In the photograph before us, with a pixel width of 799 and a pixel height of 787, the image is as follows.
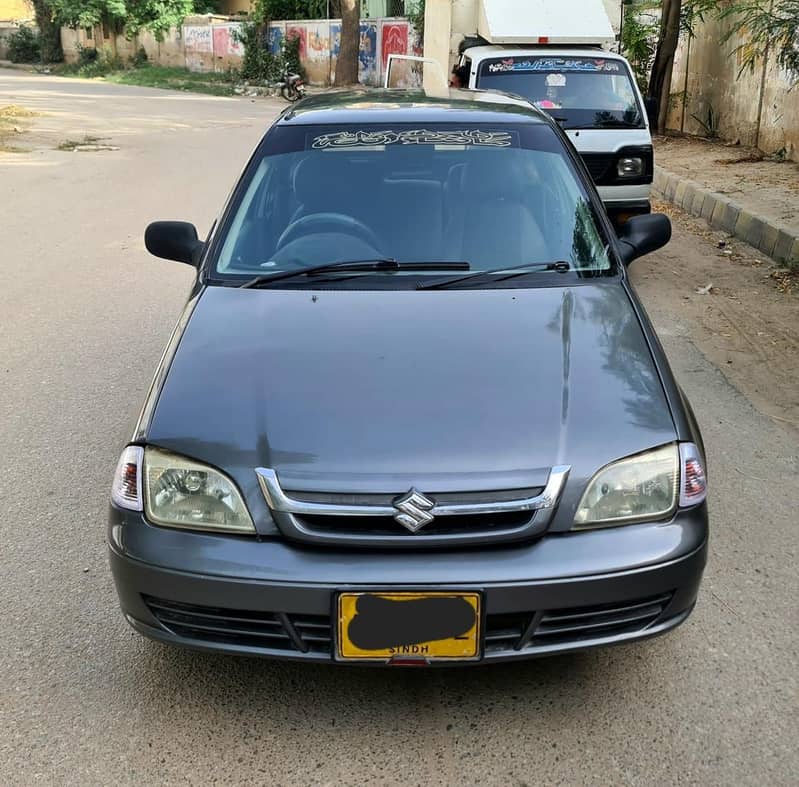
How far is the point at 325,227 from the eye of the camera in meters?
3.67

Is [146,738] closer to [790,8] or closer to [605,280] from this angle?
[605,280]

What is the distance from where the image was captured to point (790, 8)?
25.6 ft

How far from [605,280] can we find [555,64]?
6.74 metres

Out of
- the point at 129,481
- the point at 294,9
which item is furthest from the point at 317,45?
the point at 129,481

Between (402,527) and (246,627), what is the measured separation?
19.4 inches

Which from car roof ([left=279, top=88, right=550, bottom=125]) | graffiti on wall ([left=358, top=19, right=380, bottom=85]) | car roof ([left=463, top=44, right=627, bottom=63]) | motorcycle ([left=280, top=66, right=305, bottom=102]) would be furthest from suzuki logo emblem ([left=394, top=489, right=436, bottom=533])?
graffiti on wall ([left=358, top=19, right=380, bottom=85])

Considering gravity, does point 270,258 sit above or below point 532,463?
above

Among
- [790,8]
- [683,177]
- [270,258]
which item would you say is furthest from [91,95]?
[270,258]

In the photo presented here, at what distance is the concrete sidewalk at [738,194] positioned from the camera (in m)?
8.79

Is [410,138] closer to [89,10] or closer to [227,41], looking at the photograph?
[227,41]

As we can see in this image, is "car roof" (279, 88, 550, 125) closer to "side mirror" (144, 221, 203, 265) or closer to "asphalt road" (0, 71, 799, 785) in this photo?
"side mirror" (144, 221, 203, 265)

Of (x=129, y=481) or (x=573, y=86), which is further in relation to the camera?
(x=573, y=86)

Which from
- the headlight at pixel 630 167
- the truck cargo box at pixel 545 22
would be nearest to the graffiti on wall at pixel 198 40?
the truck cargo box at pixel 545 22

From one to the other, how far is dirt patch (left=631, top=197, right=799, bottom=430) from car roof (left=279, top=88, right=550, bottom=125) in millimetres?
2083
